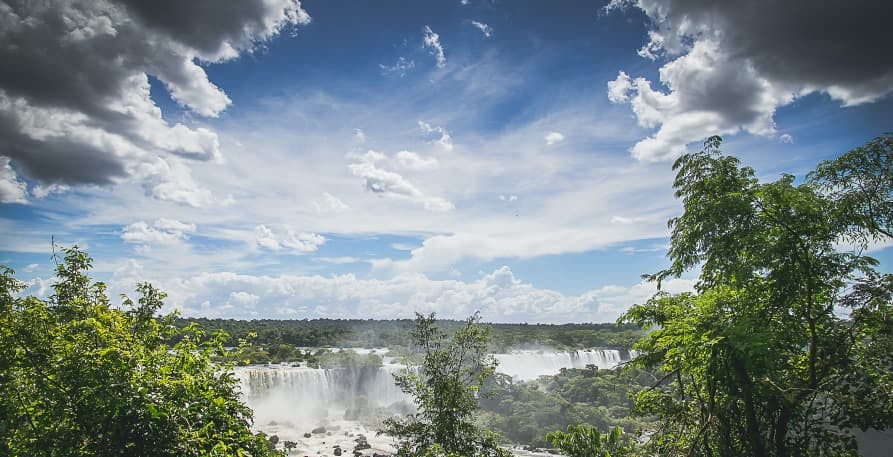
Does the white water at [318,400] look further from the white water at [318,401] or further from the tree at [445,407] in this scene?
the tree at [445,407]

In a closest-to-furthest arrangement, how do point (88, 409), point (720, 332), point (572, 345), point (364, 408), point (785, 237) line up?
point (88, 409), point (720, 332), point (785, 237), point (364, 408), point (572, 345)

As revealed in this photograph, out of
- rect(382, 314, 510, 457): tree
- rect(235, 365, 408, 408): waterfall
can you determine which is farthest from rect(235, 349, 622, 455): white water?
rect(382, 314, 510, 457): tree

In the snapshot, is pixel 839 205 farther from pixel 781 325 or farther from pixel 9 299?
pixel 9 299

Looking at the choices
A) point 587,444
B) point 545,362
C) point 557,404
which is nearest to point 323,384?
point 557,404

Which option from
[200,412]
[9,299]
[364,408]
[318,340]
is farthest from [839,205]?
[318,340]

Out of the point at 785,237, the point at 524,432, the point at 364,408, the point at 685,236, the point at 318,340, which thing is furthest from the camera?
the point at 318,340

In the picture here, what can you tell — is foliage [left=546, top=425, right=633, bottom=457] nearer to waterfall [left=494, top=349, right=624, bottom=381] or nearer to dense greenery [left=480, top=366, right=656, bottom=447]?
dense greenery [left=480, top=366, right=656, bottom=447]

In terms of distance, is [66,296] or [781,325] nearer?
[781,325]
